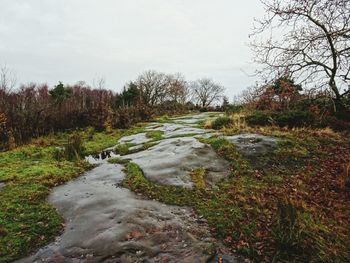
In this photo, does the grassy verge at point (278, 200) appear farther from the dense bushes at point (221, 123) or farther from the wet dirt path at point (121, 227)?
the dense bushes at point (221, 123)

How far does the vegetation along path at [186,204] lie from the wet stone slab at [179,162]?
30 mm

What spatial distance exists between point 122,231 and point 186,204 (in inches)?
62.9

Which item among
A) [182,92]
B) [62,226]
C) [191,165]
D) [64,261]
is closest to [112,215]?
[62,226]

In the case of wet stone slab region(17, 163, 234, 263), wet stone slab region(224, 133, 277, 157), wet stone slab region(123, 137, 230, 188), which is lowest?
wet stone slab region(17, 163, 234, 263)

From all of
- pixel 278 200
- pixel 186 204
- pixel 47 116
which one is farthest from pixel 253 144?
pixel 47 116

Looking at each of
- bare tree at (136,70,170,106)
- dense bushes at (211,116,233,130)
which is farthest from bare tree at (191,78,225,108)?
dense bushes at (211,116,233,130)

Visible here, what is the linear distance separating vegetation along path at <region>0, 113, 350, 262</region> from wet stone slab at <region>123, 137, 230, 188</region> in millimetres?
30

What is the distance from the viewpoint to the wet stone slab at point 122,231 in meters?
3.76

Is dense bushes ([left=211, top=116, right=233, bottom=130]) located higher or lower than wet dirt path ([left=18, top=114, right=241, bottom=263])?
higher

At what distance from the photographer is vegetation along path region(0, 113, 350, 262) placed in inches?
151

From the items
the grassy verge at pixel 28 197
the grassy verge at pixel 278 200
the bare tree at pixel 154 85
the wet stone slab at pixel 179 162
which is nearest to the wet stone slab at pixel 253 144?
the grassy verge at pixel 278 200

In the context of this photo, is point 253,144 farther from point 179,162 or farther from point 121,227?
point 121,227

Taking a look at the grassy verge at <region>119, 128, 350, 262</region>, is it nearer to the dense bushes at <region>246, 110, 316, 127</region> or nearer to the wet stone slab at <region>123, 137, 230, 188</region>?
the wet stone slab at <region>123, 137, 230, 188</region>

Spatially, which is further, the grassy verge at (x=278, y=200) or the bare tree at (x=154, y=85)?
the bare tree at (x=154, y=85)
